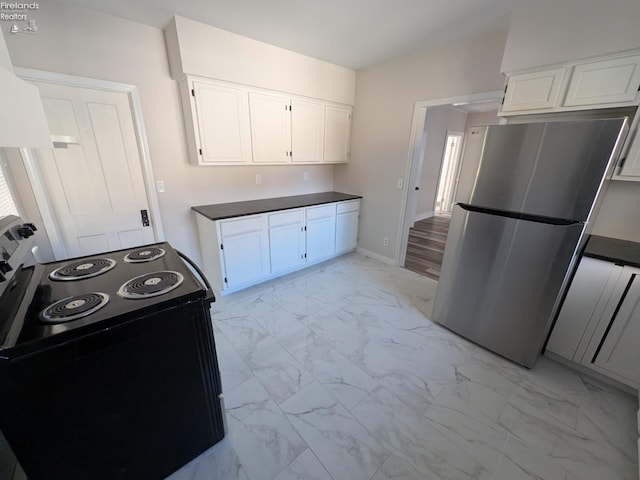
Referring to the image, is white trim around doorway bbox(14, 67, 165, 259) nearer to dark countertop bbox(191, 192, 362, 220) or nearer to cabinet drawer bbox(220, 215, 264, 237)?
dark countertop bbox(191, 192, 362, 220)

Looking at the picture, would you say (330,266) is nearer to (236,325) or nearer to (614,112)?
(236,325)

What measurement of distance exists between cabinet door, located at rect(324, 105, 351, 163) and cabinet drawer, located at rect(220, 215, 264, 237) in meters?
1.42

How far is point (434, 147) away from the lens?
5.49 meters

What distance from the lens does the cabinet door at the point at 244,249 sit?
2.61 metres

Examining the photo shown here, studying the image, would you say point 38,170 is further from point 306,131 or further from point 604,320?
point 604,320

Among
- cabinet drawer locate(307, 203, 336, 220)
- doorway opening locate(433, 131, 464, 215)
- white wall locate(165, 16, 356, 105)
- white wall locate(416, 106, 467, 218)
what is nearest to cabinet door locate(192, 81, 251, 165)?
white wall locate(165, 16, 356, 105)

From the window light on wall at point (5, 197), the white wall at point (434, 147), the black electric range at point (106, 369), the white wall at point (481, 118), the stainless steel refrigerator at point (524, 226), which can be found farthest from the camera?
the white wall at point (481, 118)

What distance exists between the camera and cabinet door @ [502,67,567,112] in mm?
1837

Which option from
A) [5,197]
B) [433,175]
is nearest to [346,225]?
[5,197]

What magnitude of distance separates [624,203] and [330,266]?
111 inches

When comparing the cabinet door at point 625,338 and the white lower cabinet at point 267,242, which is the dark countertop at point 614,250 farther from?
the white lower cabinet at point 267,242

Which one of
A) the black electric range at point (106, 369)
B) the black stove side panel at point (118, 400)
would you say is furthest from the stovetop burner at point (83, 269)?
the black stove side panel at point (118, 400)

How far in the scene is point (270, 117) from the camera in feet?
9.35

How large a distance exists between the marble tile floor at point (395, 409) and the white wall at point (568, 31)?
224 cm
